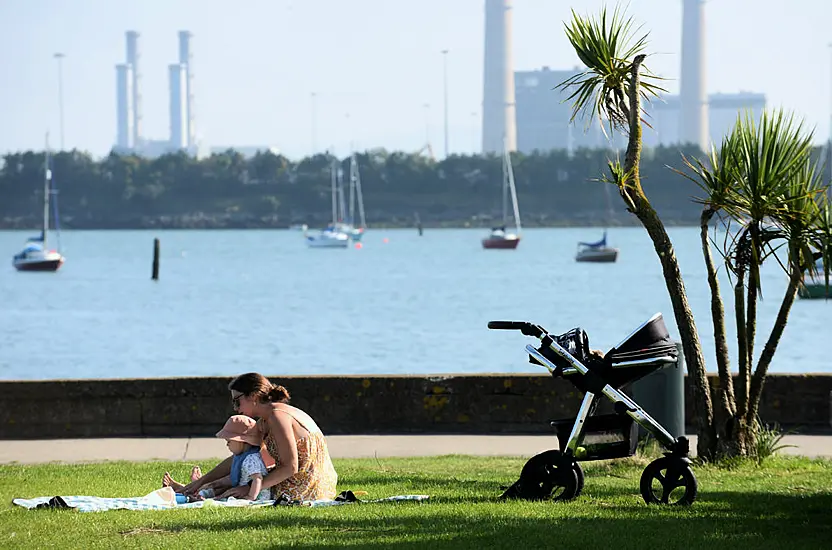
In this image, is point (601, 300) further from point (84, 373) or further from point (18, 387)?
point (18, 387)

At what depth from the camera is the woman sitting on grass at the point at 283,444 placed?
823 centimetres

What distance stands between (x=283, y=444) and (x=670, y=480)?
237 centimetres

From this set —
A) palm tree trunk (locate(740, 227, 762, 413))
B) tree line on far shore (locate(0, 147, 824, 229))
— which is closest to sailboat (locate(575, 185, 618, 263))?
tree line on far shore (locate(0, 147, 824, 229))

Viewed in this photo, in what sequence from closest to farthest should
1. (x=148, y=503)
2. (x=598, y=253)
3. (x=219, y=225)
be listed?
(x=148, y=503) < (x=598, y=253) < (x=219, y=225)

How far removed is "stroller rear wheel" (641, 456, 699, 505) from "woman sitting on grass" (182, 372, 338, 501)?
6.51 feet

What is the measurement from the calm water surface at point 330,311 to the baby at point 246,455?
2453 centimetres

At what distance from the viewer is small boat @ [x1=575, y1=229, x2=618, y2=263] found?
110 m

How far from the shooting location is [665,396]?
11.2 meters

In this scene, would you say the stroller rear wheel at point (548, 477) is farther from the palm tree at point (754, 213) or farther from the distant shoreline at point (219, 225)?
the distant shoreline at point (219, 225)

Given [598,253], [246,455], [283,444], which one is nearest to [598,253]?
[598,253]

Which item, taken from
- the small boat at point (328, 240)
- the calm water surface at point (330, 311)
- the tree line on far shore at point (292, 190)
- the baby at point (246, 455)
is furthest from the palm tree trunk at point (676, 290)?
the tree line on far shore at point (292, 190)

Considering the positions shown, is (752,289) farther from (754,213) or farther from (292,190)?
(292,190)

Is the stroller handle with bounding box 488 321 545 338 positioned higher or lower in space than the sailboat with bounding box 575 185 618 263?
higher

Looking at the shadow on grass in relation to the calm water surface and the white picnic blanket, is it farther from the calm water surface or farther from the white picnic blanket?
the calm water surface
